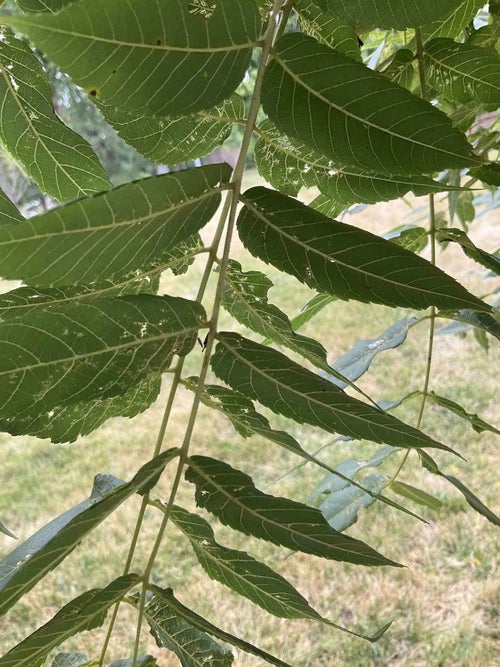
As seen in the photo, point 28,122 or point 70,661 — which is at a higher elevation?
point 28,122

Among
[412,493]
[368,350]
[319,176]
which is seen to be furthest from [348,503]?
[319,176]

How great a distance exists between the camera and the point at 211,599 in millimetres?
1999

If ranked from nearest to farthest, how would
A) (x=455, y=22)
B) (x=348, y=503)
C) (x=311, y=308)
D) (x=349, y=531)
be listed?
1. (x=455, y=22)
2. (x=311, y=308)
3. (x=348, y=503)
4. (x=349, y=531)

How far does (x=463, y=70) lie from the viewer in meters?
0.59

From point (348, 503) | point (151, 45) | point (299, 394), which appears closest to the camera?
point (151, 45)

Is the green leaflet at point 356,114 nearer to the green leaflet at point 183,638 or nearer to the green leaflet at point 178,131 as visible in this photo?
the green leaflet at point 178,131

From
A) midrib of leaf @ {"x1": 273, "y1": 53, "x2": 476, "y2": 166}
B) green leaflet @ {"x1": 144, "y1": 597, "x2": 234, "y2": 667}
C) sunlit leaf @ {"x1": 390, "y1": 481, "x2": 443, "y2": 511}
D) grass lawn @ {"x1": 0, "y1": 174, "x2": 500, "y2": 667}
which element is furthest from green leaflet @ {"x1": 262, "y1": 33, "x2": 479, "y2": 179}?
grass lawn @ {"x1": 0, "y1": 174, "x2": 500, "y2": 667}

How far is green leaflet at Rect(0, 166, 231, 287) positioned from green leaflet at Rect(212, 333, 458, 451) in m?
0.09

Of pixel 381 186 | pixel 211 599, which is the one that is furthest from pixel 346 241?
pixel 211 599

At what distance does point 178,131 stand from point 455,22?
12.1 inches

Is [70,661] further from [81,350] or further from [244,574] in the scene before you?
[81,350]

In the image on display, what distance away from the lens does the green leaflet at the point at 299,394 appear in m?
0.41

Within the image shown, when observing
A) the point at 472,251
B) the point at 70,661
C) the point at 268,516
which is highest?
the point at 472,251

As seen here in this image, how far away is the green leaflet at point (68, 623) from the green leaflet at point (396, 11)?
374mm
